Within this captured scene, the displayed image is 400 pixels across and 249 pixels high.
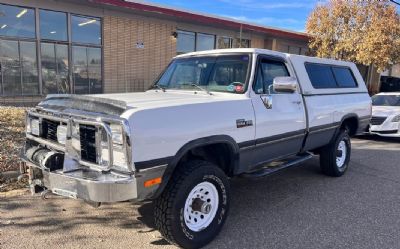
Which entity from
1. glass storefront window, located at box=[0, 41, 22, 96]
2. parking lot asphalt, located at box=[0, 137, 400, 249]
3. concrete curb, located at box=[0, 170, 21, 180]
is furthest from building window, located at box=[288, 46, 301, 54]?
concrete curb, located at box=[0, 170, 21, 180]

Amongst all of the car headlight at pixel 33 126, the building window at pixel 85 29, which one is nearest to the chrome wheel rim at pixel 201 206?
the car headlight at pixel 33 126

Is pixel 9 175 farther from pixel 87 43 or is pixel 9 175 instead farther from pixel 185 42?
pixel 185 42

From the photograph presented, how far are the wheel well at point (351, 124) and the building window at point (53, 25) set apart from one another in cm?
1056

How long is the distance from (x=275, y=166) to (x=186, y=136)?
1901 mm

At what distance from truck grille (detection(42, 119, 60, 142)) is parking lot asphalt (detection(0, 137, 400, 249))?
1.02 metres

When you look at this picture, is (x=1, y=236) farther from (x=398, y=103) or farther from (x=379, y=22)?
(x=379, y=22)

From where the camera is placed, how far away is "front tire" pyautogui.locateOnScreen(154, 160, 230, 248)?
327 cm

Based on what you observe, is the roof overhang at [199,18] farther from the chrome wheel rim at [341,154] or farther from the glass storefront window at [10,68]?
the chrome wheel rim at [341,154]

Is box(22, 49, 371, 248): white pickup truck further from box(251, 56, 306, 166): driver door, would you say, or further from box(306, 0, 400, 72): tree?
box(306, 0, 400, 72): tree

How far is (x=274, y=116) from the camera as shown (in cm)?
441

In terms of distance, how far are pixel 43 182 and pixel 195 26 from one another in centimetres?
1443

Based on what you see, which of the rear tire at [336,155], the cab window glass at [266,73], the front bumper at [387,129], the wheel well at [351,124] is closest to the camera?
the cab window glass at [266,73]

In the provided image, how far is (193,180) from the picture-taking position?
132 inches

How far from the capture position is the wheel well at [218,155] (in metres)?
3.75
